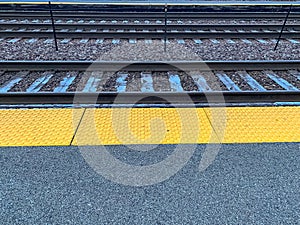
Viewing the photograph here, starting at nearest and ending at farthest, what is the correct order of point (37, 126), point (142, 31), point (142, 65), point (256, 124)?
point (37, 126) → point (256, 124) → point (142, 65) → point (142, 31)

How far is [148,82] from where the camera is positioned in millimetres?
5078

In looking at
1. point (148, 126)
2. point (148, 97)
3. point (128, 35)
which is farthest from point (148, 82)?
point (128, 35)

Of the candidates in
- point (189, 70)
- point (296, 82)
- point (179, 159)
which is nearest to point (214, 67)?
point (189, 70)

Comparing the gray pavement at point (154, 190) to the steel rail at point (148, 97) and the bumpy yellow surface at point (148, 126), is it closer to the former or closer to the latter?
the bumpy yellow surface at point (148, 126)

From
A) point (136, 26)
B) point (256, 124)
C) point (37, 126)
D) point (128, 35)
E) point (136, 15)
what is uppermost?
point (136, 15)

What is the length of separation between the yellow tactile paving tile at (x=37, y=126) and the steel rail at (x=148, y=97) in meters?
0.55

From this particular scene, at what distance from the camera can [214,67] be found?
5.66m

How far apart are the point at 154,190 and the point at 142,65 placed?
3.59m

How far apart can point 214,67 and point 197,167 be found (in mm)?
3368

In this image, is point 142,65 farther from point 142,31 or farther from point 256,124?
point 142,31

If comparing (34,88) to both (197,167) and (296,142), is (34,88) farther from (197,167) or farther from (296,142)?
(296,142)

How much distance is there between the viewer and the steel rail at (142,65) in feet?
18.1

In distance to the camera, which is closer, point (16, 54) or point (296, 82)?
point (296, 82)

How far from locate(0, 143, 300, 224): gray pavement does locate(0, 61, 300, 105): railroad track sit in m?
1.53
